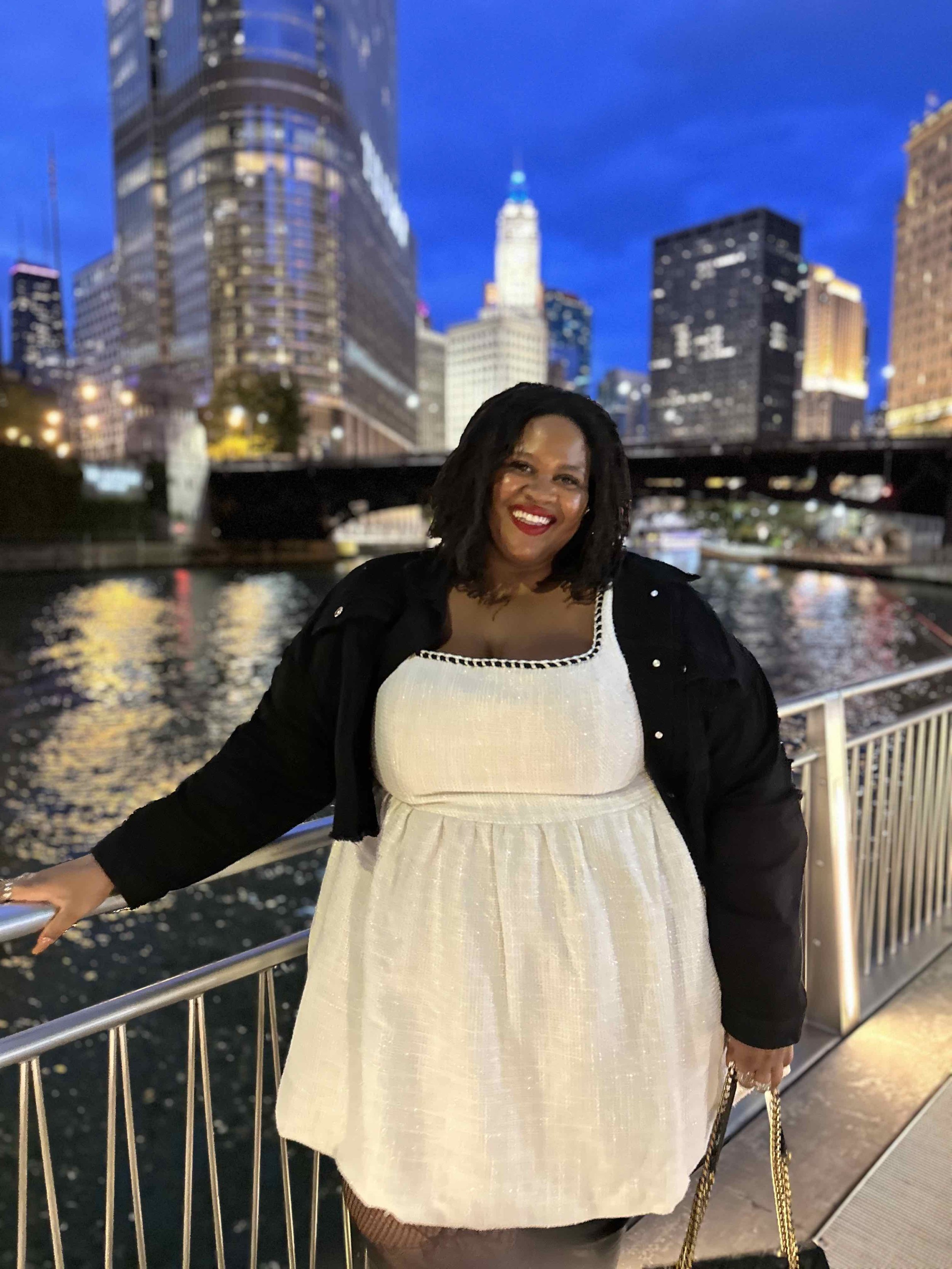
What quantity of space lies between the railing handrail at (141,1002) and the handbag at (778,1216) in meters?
0.88

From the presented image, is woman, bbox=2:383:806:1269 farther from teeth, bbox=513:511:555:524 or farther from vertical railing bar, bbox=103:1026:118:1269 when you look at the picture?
vertical railing bar, bbox=103:1026:118:1269

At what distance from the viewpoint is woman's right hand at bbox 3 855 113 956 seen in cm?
→ 161

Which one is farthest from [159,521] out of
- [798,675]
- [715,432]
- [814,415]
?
[814,415]

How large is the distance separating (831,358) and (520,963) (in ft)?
640

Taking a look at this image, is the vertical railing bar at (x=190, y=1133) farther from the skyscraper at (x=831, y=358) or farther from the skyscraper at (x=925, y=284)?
the skyscraper at (x=831, y=358)

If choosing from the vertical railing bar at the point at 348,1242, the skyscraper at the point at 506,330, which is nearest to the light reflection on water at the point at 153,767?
the vertical railing bar at the point at 348,1242

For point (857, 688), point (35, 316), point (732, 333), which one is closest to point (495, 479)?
point (857, 688)

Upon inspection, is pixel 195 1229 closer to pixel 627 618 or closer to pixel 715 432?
pixel 627 618

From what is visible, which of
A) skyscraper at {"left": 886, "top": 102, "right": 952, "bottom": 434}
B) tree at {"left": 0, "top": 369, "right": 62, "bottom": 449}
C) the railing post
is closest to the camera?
the railing post

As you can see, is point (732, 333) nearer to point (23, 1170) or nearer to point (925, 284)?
point (925, 284)

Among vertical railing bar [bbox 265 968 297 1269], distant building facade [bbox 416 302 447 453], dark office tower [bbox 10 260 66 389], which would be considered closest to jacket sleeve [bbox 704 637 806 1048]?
vertical railing bar [bbox 265 968 297 1269]

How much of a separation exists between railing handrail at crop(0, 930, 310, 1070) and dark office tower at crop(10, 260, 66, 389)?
138254mm

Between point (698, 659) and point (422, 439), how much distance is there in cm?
16779

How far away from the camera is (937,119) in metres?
115
